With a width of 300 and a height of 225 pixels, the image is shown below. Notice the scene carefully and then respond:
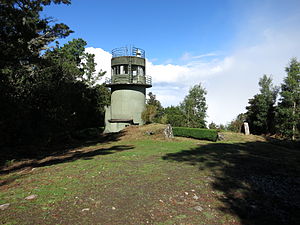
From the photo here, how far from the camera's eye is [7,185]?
6953 mm

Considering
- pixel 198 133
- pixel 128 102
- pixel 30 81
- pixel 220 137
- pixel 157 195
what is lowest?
pixel 220 137

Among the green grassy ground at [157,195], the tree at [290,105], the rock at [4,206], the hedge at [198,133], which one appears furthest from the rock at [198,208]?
the tree at [290,105]

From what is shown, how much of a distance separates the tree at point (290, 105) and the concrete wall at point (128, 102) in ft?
77.2

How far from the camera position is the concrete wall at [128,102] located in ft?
91.4

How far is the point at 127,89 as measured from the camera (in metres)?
27.7

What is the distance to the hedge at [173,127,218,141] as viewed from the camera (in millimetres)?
25484

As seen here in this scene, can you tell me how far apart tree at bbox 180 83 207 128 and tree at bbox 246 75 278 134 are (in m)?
9.72

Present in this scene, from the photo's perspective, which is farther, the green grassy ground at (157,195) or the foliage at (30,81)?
the foliage at (30,81)

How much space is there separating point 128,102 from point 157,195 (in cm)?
2294

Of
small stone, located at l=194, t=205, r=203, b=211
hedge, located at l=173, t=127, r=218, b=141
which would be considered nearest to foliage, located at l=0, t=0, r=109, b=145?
small stone, located at l=194, t=205, r=203, b=211

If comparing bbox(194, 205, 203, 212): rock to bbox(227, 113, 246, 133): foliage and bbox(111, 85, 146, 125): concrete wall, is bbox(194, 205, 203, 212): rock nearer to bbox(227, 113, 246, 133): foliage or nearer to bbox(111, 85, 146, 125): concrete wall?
bbox(111, 85, 146, 125): concrete wall

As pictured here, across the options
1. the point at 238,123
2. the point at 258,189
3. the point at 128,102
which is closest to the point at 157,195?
the point at 258,189

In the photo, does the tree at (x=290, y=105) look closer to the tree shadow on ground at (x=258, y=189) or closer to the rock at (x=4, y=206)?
the tree shadow on ground at (x=258, y=189)

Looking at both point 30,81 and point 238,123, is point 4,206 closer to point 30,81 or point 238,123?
A: point 30,81
